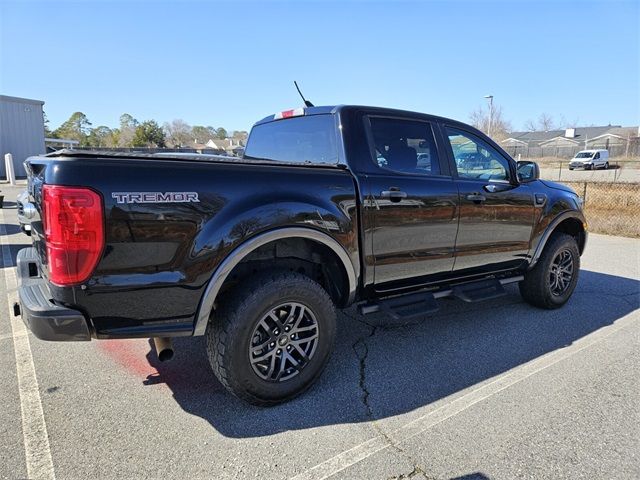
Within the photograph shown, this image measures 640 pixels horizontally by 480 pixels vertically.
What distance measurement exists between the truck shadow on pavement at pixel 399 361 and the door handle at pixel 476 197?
1271 mm

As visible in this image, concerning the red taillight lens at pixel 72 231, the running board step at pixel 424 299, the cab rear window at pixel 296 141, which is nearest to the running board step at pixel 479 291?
the running board step at pixel 424 299

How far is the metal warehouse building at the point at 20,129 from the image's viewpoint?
982 inches

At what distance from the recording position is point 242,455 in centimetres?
236

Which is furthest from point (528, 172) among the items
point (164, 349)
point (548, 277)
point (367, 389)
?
point (164, 349)

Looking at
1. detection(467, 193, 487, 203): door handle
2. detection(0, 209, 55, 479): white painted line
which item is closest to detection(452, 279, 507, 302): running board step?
detection(467, 193, 487, 203): door handle

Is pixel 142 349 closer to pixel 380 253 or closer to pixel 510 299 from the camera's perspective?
pixel 380 253

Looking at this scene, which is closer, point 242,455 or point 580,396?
point 242,455

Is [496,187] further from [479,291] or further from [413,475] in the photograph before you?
[413,475]

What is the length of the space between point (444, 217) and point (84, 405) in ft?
9.71

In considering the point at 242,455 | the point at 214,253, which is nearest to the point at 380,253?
the point at 214,253

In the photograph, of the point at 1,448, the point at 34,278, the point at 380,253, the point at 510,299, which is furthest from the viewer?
the point at 510,299

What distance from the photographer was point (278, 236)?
2643mm

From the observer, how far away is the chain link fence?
10062mm

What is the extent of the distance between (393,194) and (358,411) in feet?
5.05
